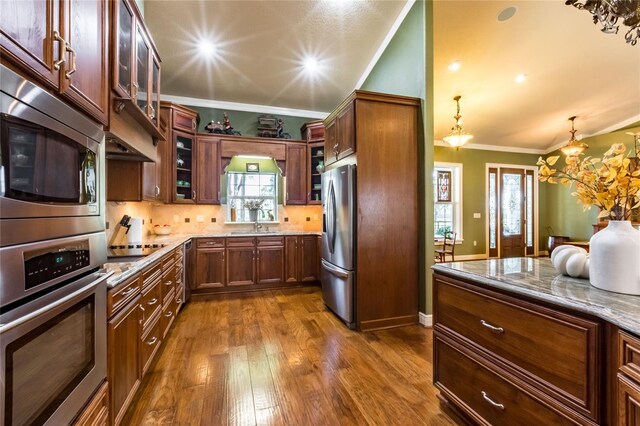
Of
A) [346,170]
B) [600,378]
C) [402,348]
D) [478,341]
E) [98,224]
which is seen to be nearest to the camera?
[600,378]

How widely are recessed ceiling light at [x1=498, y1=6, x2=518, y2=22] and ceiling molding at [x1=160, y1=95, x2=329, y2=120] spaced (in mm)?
2934

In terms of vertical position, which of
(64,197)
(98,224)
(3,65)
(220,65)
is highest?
(220,65)

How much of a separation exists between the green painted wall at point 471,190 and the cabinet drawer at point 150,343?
21.0ft

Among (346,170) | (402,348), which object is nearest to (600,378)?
(402,348)

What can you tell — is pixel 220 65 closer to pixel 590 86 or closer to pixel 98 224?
pixel 98 224

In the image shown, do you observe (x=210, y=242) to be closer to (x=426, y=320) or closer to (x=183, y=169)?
(x=183, y=169)

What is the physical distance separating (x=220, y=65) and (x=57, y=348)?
3.91m

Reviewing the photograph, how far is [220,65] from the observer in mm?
3893

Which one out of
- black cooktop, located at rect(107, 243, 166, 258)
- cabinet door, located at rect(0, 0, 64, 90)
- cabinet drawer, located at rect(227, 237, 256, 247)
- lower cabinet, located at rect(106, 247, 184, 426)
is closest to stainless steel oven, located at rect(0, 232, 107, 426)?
lower cabinet, located at rect(106, 247, 184, 426)

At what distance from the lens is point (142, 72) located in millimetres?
1966

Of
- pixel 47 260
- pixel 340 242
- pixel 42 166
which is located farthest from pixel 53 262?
pixel 340 242

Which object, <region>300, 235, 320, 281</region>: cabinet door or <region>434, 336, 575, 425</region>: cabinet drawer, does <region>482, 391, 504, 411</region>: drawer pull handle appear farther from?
<region>300, 235, 320, 281</region>: cabinet door

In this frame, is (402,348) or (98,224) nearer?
(98,224)

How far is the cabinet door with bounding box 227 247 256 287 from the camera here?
4.03 m
